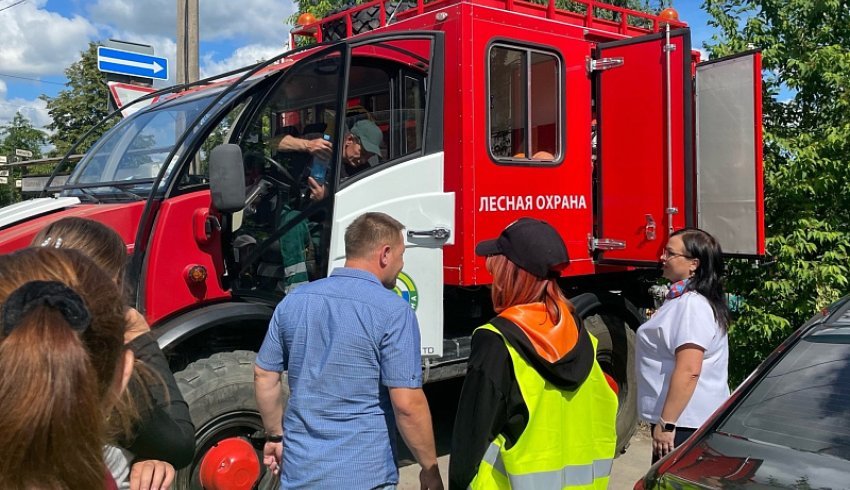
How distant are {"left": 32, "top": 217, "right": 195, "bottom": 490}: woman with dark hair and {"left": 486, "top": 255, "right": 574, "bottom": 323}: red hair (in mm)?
1052

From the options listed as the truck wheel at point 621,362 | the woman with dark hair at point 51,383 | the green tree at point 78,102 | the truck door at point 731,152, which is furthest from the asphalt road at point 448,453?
the green tree at point 78,102

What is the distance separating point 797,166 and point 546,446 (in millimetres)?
4431

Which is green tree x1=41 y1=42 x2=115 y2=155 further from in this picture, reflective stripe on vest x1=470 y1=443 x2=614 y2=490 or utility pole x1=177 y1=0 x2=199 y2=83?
reflective stripe on vest x1=470 y1=443 x2=614 y2=490

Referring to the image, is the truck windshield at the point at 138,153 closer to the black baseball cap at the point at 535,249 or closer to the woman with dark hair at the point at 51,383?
the black baseball cap at the point at 535,249

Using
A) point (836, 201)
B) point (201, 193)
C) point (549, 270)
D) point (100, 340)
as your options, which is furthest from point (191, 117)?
point (836, 201)

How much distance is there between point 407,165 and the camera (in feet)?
14.1

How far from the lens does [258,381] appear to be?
278 centimetres

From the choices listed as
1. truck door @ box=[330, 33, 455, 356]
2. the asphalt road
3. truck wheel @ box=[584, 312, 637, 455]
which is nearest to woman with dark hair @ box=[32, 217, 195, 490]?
truck door @ box=[330, 33, 455, 356]

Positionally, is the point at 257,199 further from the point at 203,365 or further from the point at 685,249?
the point at 685,249

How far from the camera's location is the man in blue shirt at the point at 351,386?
101 inches

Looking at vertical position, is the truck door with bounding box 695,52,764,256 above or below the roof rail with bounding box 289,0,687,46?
below

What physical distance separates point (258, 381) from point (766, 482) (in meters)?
1.77

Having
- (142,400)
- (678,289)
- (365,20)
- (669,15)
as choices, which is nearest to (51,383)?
(142,400)

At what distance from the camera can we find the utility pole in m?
8.33
